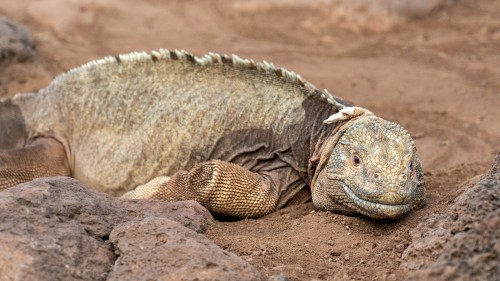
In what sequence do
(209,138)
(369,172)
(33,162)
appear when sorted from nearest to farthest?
1. (369,172)
2. (209,138)
3. (33,162)

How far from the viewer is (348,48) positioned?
13211mm

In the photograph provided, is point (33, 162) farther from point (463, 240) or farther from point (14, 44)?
point (463, 240)

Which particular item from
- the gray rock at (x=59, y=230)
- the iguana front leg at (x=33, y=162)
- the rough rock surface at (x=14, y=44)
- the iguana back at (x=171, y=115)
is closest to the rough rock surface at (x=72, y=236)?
the gray rock at (x=59, y=230)

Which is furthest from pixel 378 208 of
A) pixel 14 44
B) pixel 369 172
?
pixel 14 44

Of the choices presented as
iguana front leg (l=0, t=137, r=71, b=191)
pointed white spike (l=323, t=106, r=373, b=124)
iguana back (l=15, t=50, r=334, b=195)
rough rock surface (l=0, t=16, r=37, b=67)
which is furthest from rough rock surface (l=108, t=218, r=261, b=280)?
rough rock surface (l=0, t=16, r=37, b=67)

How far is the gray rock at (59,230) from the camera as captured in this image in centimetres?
450

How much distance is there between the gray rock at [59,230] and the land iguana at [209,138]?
1365mm

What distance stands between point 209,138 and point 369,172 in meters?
1.92

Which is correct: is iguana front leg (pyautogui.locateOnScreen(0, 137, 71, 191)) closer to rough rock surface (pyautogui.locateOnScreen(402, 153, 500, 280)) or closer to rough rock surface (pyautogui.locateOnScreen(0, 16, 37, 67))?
rough rock surface (pyautogui.locateOnScreen(0, 16, 37, 67))

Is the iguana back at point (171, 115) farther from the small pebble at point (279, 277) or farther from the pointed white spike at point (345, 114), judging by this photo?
the small pebble at point (279, 277)

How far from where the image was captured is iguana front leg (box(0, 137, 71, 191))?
7.50 meters

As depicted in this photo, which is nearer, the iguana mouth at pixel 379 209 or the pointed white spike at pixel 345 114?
the iguana mouth at pixel 379 209

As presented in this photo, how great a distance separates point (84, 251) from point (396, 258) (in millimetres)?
1993

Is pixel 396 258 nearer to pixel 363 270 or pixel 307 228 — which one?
pixel 363 270
